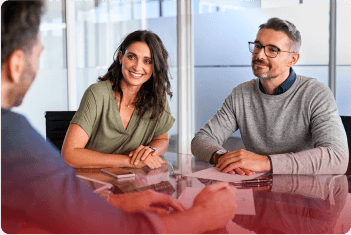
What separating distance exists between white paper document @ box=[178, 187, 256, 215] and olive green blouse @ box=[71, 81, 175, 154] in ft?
2.76

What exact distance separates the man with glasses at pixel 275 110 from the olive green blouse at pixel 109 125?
1.08 ft

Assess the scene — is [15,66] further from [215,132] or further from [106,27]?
[106,27]

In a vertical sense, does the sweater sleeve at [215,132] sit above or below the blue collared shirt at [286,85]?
below

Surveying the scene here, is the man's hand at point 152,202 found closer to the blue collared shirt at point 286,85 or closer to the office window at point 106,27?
the blue collared shirt at point 286,85

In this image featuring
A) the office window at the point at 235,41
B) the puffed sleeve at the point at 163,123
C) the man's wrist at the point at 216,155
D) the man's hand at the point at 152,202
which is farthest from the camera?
the office window at the point at 235,41

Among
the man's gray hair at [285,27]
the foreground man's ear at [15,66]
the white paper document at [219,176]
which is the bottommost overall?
the white paper document at [219,176]

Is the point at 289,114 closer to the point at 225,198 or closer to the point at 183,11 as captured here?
the point at 225,198

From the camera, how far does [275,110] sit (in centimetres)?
204

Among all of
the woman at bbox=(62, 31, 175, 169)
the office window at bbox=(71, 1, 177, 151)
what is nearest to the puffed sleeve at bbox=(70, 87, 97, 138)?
the woman at bbox=(62, 31, 175, 169)

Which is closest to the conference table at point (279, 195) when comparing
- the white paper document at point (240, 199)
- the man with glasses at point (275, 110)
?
the white paper document at point (240, 199)

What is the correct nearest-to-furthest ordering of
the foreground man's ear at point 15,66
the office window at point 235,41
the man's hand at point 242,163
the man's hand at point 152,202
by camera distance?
the foreground man's ear at point 15,66 → the man's hand at point 152,202 → the man's hand at point 242,163 → the office window at point 235,41

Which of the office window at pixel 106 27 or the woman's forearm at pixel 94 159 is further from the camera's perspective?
the office window at pixel 106 27

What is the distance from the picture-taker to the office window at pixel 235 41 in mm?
4145

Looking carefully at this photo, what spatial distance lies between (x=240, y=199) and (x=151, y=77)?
120 cm
